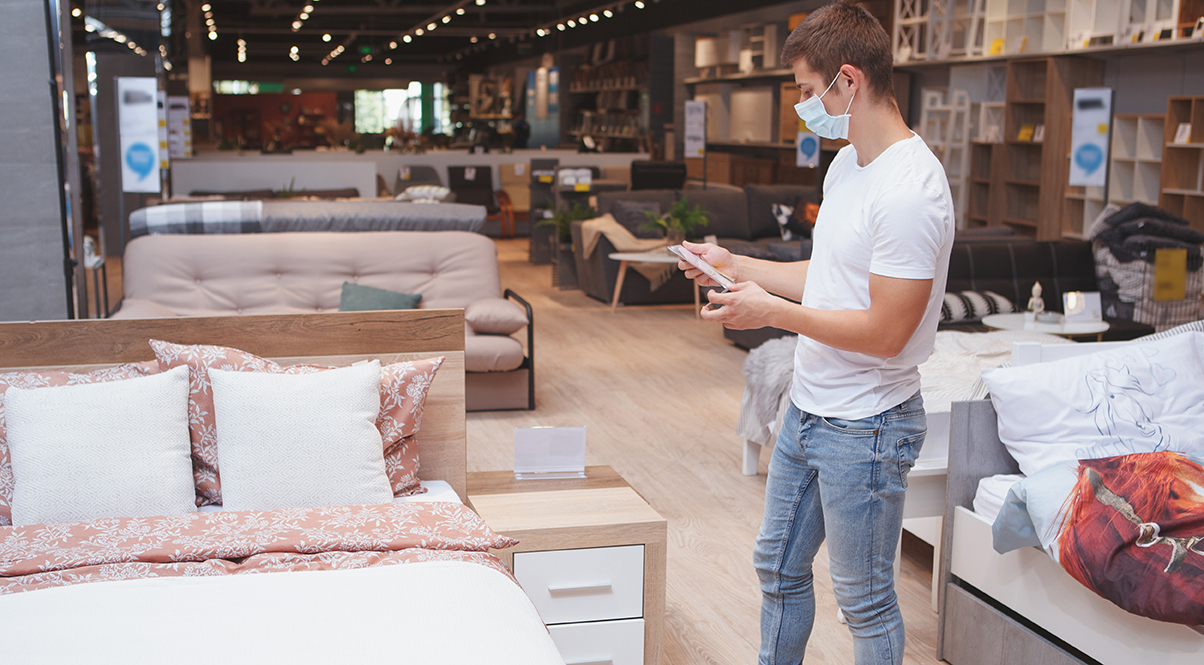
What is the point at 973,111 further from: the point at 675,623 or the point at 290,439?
the point at 290,439

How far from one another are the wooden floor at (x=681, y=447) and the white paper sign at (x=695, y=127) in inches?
75.4

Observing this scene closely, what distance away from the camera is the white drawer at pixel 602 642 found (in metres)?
2.36

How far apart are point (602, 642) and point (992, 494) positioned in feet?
3.39

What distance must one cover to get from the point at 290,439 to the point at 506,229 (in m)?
10.9

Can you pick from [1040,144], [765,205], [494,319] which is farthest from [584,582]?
[1040,144]

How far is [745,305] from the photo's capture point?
1681 millimetres

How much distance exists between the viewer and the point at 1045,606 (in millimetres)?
2311

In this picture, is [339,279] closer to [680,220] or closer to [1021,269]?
[680,220]

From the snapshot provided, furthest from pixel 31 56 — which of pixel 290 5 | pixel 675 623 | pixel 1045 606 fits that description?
pixel 290 5

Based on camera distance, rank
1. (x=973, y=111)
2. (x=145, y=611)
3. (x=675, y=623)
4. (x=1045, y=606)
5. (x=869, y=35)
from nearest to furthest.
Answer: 1. (x=869, y=35)
2. (x=145, y=611)
3. (x=1045, y=606)
4. (x=675, y=623)
5. (x=973, y=111)

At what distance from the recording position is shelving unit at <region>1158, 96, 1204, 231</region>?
6.70 metres

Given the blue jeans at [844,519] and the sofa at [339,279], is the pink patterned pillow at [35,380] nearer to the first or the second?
the blue jeans at [844,519]

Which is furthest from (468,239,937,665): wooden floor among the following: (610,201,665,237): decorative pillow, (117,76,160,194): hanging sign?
(117,76,160,194): hanging sign

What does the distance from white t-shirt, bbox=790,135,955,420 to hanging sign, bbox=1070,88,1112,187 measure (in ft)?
15.0
